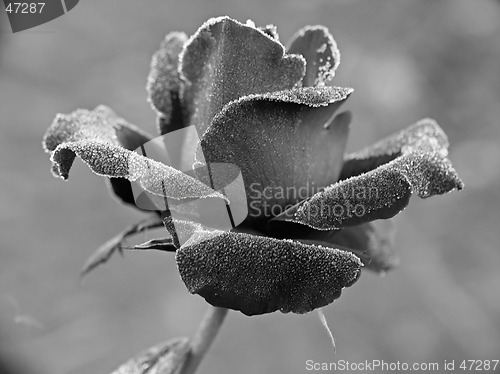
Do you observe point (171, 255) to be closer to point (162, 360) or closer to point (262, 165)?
point (162, 360)

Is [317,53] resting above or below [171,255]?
above

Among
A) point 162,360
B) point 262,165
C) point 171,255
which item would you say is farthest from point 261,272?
point 171,255

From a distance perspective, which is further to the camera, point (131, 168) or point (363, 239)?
point (363, 239)

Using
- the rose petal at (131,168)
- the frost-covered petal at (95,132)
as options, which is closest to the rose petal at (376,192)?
the rose petal at (131,168)

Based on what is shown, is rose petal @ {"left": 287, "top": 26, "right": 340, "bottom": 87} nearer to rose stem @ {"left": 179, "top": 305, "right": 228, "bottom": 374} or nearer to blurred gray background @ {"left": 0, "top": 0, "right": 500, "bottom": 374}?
rose stem @ {"left": 179, "top": 305, "right": 228, "bottom": 374}

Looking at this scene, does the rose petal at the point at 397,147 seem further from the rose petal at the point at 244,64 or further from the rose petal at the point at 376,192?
the rose petal at the point at 244,64

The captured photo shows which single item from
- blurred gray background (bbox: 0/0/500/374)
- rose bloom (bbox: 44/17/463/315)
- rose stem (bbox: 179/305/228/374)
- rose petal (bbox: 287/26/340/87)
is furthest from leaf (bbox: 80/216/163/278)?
blurred gray background (bbox: 0/0/500/374)

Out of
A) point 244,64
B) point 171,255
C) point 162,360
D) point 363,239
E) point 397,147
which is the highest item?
point 244,64
